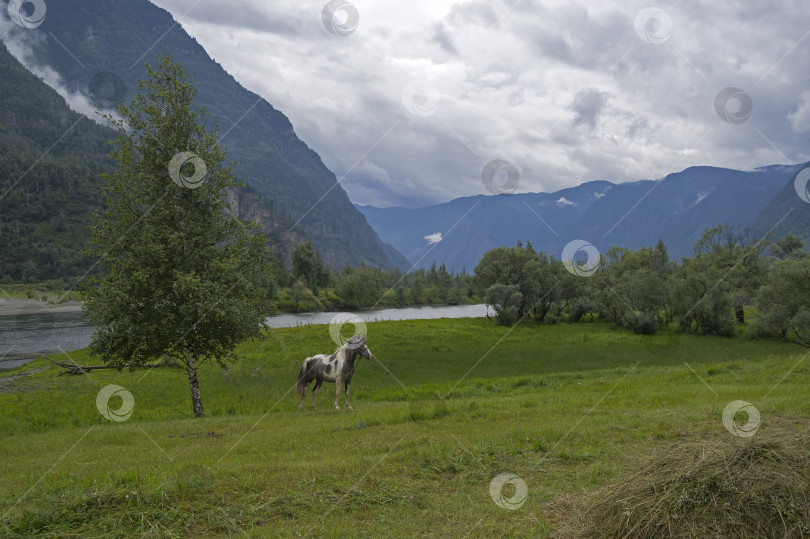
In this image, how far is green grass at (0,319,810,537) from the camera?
23.6ft

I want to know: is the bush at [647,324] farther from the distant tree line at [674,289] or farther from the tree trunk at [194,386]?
the tree trunk at [194,386]

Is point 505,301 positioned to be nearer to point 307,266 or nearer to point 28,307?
point 307,266

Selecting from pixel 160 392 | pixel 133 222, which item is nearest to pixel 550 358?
pixel 160 392

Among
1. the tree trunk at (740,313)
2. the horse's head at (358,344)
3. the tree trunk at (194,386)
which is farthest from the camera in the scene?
the tree trunk at (740,313)

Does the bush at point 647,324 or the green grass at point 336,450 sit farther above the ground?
the green grass at point 336,450

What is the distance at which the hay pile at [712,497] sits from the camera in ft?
18.7

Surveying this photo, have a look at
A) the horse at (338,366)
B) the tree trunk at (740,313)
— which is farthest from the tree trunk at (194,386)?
the tree trunk at (740,313)

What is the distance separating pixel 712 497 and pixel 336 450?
8465 millimetres

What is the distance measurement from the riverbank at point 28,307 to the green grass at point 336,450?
3854 inches

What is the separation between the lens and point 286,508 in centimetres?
761

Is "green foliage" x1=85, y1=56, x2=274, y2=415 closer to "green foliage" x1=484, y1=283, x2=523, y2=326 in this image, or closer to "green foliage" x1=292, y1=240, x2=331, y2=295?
"green foliage" x1=484, y1=283, x2=523, y2=326

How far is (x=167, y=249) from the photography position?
20.4 meters

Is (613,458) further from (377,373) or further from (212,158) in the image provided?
(377,373)

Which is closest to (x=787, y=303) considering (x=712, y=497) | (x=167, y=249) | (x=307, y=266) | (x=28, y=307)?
(x=712, y=497)
